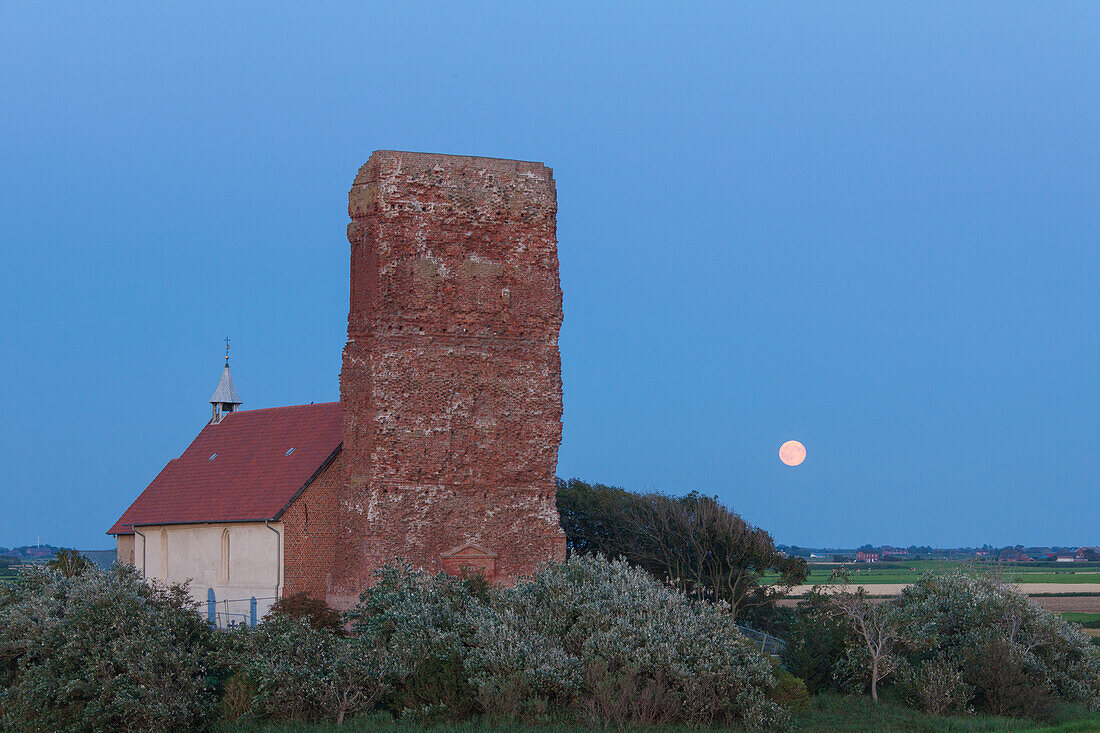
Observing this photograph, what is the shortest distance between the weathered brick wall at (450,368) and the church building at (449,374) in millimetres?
30

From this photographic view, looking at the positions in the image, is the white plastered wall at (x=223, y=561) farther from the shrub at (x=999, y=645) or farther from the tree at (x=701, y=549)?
the shrub at (x=999, y=645)

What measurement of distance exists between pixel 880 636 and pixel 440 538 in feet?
33.7

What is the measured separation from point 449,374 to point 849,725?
1254 cm

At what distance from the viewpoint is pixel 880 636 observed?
85.3 ft

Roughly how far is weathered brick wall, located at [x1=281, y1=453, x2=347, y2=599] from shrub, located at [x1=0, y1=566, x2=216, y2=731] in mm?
8220

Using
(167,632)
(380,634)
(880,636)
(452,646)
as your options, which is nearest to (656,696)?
(452,646)

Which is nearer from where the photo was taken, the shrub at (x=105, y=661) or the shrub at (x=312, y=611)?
the shrub at (x=105, y=661)

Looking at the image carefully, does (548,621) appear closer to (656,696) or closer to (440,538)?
(656,696)

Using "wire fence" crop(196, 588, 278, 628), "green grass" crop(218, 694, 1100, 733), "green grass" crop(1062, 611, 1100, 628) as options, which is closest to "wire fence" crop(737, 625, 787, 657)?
"green grass" crop(218, 694, 1100, 733)

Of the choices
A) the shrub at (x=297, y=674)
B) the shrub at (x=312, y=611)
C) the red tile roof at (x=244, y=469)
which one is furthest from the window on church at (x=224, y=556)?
the shrub at (x=297, y=674)

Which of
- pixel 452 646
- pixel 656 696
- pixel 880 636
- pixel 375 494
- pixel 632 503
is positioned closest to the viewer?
pixel 656 696

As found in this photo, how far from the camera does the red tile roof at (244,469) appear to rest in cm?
3353

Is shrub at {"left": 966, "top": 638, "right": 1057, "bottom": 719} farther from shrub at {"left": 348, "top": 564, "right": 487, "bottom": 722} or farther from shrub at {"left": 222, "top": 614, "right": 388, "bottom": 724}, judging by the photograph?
shrub at {"left": 222, "top": 614, "right": 388, "bottom": 724}

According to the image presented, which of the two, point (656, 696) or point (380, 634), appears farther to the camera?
point (380, 634)
